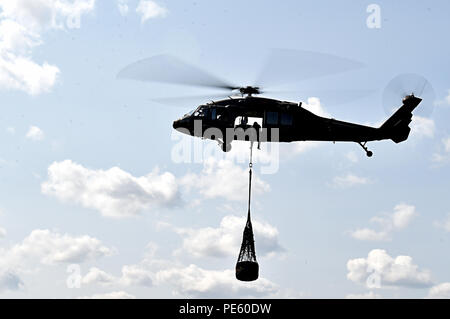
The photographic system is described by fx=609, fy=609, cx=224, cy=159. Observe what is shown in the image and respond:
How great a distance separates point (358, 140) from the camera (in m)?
42.4

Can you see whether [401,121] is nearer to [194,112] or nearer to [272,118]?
[272,118]

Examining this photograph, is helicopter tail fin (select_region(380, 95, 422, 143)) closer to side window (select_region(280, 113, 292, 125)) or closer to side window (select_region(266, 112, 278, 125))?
side window (select_region(280, 113, 292, 125))

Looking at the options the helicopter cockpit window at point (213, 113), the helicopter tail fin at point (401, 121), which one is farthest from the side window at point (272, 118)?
the helicopter tail fin at point (401, 121)

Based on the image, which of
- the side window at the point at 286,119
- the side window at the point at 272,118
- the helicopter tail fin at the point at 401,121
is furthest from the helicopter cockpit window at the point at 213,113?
the helicopter tail fin at the point at 401,121

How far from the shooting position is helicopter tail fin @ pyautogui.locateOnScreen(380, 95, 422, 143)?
4394 cm

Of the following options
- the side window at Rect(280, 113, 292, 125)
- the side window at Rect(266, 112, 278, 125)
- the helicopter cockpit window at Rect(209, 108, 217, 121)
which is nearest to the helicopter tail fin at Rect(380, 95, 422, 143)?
the side window at Rect(280, 113, 292, 125)

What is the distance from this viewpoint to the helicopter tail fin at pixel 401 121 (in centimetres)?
4394

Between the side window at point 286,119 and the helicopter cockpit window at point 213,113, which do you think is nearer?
the side window at point 286,119

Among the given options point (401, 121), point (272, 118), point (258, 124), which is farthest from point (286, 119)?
point (401, 121)

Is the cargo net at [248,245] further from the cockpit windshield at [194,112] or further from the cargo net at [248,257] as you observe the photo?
the cockpit windshield at [194,112]

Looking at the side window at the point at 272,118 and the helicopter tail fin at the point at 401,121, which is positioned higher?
the helicopter tail fin at the point at 401,121
